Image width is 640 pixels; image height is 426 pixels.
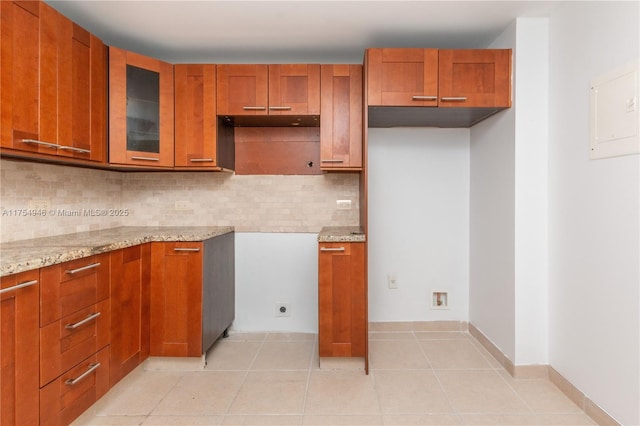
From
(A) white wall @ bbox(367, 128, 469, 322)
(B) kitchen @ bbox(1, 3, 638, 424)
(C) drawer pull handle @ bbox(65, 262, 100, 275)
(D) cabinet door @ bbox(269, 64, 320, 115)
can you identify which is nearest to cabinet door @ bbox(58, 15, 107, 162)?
(B) kitchen @ bbox(1, 3, 638, 424)

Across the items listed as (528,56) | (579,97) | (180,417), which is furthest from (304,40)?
(180,417)

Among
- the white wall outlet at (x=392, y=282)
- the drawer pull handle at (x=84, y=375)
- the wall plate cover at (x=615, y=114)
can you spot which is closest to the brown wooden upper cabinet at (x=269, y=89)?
the white wall outlet at (x=392, y=282)

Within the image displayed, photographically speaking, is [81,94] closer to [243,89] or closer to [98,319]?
[243,89]

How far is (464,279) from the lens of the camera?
2.99m

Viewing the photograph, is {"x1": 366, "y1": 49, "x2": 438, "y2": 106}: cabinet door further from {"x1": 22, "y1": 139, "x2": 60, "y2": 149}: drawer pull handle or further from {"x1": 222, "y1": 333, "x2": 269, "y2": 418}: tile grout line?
{"x1": 222, "y1": 333, "x2": 269, "y2": 418}: tile grout line

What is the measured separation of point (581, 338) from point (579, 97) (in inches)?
51.6

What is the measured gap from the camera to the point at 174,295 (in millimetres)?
2293

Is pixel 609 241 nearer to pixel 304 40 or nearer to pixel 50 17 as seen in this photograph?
pixel 304 40

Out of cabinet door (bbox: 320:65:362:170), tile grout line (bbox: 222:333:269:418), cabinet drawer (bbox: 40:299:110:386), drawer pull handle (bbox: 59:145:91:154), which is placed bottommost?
tile grout line (bbox: 222:333:269:418)

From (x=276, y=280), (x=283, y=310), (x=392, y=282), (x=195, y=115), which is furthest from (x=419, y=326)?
(x=195, y=115)

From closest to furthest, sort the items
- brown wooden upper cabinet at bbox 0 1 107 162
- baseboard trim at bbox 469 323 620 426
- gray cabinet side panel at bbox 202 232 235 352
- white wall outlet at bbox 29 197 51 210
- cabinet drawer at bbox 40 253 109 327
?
1. cabinet drawer at bbox 40 253 109 327
2. brown wooden upper cabinet at bbox 0 1 107 162
3. baseboard trim at bbox 469 323 620 426
4. white wall outlet at bbox 29 197 51 210
5. gray cabinet side panel at bbox 202 232 235 352

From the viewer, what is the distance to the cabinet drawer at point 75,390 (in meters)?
Result: 1.52

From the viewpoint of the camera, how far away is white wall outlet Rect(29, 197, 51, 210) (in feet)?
6.89

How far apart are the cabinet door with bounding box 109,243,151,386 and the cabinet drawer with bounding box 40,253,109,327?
99mm
